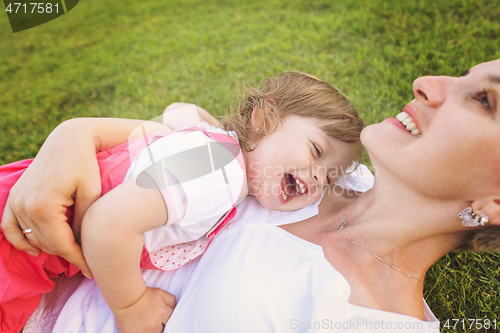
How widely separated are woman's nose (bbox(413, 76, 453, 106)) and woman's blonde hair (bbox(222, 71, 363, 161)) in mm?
501

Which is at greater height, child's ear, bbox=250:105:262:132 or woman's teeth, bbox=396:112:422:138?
woman's teeth, bbox=396:112:422:138

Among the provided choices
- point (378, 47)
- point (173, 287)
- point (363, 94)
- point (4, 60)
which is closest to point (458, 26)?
point (378, 47)

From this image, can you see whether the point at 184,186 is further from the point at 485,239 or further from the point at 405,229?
the point at 485,239

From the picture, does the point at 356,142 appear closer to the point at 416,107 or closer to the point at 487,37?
the point at 416,107

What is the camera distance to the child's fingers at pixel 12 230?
144 cm

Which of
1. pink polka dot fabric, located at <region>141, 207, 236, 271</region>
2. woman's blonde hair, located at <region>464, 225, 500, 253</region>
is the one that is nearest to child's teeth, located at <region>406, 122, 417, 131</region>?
woman's blonde hair, located at <region>464, 225, 500, 253</region>

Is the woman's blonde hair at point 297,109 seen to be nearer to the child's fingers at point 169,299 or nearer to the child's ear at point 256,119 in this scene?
the child's ear at point 256,119

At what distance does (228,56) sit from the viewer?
418 cm

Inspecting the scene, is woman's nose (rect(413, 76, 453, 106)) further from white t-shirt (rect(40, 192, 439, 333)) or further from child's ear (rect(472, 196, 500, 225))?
white t-shirt (rect(40, 192, 439, 333))

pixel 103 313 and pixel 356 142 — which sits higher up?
pixel 356 142

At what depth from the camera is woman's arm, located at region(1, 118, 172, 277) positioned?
138 cm

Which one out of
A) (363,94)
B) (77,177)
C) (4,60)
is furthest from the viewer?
(4,60)

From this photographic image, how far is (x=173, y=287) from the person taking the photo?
1748 mm

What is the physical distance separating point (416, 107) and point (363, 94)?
1963mm
